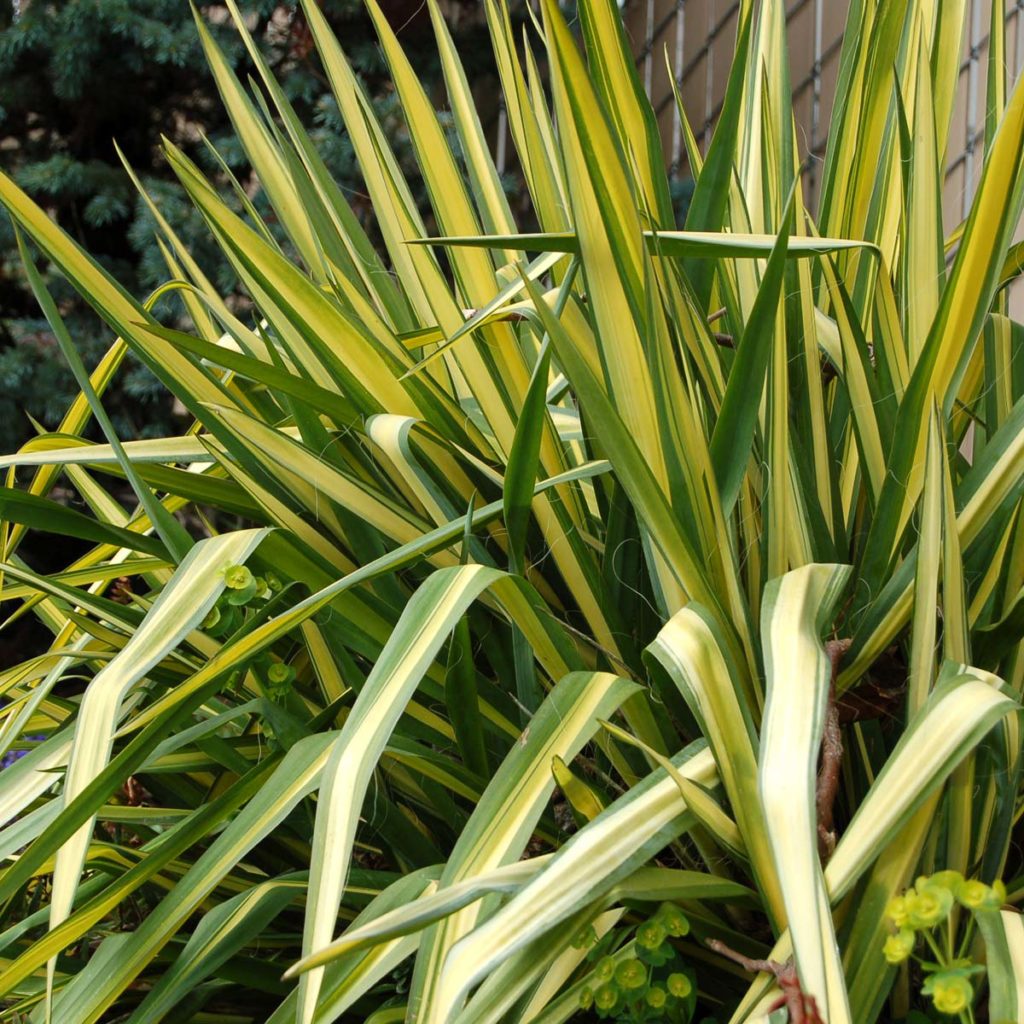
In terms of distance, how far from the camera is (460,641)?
2.39 ft

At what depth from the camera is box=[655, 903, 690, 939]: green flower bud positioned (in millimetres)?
619

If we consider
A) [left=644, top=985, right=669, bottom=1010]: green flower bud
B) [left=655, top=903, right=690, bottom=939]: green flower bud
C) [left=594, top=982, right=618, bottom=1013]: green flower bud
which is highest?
[left=655, top=903, right=690, bottom=939]: green flower bud

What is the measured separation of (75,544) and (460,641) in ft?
7.58

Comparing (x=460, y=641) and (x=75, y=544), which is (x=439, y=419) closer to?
(x=460, y=641)

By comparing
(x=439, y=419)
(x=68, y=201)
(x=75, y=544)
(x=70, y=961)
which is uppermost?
(x=68, y=201)

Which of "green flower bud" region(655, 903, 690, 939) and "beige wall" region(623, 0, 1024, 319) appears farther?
"beige wall" region(623, 0, 1024, 319)

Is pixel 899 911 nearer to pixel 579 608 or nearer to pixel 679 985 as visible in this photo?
pixel 679 985

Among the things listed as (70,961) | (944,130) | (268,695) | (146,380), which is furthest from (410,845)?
(146,380)

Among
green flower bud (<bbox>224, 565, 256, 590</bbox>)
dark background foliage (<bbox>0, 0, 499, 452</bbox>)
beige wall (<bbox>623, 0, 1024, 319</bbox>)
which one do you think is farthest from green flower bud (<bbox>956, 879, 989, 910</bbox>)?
dark background foliage (<bbox>0, 0, 499, 452</bbox>)

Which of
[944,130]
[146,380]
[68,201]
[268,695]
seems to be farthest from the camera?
[68,201]

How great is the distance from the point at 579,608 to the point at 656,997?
29 centimetres

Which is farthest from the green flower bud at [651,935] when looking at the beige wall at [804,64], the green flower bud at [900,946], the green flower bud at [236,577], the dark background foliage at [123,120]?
the dark background foliage at [123,120]

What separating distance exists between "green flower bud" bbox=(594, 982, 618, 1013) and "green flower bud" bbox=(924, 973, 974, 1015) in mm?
178

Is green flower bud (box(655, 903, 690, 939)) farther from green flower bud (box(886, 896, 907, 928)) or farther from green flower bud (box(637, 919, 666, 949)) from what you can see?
green flower bud (box(886, 896, 907, 928))
